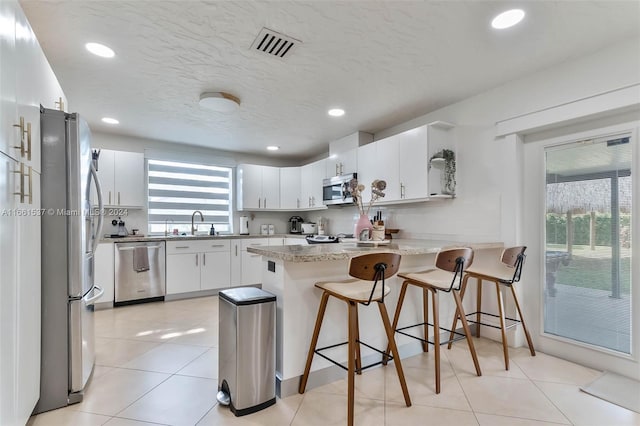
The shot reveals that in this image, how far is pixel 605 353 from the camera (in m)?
2.31

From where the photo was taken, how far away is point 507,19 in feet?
6.35

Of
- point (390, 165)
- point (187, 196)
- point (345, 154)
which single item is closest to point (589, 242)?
point (390, 165)

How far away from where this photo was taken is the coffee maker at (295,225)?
19.5 feet

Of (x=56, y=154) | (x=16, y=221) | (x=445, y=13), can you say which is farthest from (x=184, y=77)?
(x=445, y=13)

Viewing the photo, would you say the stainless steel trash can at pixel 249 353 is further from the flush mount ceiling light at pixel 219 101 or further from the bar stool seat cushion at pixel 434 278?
the flush mount ceiling light at pixel 219 101

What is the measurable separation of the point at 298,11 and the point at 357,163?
2.44 meters

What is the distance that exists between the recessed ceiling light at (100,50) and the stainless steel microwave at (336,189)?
2719mm

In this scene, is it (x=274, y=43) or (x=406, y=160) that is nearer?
(x=274, y=43)

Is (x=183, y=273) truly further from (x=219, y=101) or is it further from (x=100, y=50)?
(x=100, y=50)

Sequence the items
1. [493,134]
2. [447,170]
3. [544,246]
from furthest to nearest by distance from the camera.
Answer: [447,170] < [493,134] < [544,246]

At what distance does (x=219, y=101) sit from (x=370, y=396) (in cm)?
283

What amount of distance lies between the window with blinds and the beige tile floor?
244 centimetres

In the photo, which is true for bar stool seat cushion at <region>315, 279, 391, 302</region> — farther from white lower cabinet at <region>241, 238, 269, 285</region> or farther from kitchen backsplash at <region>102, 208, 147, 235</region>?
kitchen backsplash at <region>102, 208, 147, 235</region>

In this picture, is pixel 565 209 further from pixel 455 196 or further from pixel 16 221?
pixel 16 221
